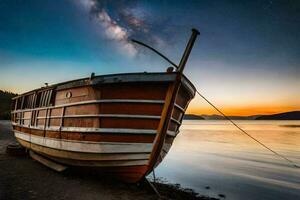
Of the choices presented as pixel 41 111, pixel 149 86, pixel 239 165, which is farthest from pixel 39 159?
pixel 239 165

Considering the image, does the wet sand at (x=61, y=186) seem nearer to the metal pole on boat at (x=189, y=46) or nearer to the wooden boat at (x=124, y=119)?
the wooden boat at (x=124, y=119)

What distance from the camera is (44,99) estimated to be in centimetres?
1055

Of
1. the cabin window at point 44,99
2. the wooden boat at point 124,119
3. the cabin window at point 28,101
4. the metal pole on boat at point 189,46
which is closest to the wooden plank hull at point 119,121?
the wooden boat at point 124,119

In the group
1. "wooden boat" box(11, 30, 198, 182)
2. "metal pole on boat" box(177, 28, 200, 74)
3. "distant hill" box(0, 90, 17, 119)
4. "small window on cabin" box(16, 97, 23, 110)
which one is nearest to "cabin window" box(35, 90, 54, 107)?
"wooden boat" box(11, 30, 198, 182)

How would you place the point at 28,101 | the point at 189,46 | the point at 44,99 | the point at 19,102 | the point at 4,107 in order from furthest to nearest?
the point at 4,107
the point at 19,102
the point at 28,101
the point at 44,99
the point at 189,46

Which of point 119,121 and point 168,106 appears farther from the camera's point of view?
point 119,121

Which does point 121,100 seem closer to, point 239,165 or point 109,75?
point 109,75

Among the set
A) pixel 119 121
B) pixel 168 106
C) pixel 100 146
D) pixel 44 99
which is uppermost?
pixel 44 99

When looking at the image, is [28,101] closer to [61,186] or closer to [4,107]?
[61,186]

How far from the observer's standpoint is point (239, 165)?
20078 millimetres

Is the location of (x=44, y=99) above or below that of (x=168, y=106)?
above

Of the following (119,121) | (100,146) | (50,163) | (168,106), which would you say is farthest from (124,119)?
(50,163)

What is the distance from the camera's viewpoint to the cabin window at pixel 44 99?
976 cm

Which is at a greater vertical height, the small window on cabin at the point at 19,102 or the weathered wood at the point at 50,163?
the small window on cabin at the point at 19,102
